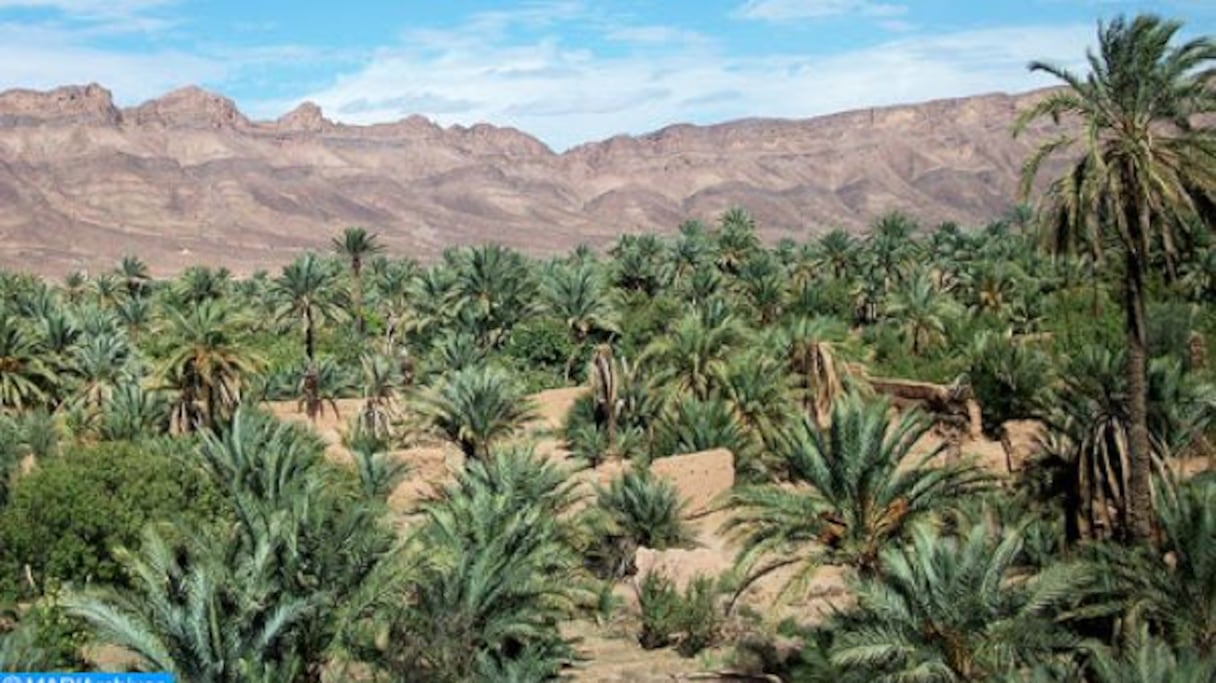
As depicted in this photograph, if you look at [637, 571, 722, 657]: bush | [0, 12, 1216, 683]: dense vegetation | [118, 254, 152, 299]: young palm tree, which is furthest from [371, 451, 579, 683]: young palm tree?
[118, 254, 152, 299]: young palm tree

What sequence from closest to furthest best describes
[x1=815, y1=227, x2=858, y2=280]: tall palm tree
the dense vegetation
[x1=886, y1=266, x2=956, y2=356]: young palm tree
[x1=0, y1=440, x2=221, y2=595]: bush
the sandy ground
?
the dense vegetation → the sandy ground → [x1=0, y1=440, x2=221, y2=595]: bush → [x1=886, y1=266, x2=956, y2=356]: young palm tree → [x1=815, y1=227, x2=858, y2=280]: tall palm tree

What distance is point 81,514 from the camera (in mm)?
24078

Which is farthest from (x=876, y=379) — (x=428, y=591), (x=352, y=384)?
(x=428, y=591)

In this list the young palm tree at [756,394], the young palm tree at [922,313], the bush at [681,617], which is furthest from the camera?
the young palm tree at [922,313]

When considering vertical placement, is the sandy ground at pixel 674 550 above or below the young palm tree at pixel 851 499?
below

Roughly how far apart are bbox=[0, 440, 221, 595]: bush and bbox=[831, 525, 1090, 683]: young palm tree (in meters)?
14.1

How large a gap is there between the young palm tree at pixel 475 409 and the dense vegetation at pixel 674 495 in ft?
0.28

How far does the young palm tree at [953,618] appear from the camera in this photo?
51.0ft

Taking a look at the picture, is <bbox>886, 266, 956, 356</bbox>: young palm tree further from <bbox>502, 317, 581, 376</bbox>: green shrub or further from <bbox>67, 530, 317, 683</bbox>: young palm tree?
<bbox>67, 530, 317, 683</bbox>: young palm tree

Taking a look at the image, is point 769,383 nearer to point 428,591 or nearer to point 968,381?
point 968,381

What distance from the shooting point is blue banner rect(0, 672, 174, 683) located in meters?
14.3

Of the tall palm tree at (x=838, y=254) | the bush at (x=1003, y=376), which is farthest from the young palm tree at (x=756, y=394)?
the tall palm tree at (x=838, y=254)

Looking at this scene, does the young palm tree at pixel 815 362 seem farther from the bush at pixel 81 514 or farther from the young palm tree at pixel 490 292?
the young palm tree at pixel 490 292

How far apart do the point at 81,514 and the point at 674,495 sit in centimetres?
1258
